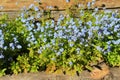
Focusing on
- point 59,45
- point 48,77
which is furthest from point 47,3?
point 48,77

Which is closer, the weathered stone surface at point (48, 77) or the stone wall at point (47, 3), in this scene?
the weathered stone surface at point (48, 77)

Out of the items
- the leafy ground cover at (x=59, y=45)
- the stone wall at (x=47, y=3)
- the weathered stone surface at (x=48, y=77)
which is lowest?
the weathered stone surface at (x=48, y=77)

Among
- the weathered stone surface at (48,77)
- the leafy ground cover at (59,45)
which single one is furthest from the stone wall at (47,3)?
the weathered stone surface at (48,77)

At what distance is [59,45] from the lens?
5.02 meters

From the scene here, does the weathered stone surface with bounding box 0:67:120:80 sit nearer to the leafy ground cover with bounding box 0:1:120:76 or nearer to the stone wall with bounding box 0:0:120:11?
the leafy ground cover with bounding box 0:1:120:76

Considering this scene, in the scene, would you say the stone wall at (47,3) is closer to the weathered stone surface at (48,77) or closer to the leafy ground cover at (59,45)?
the leafy ground cover at (59,45)

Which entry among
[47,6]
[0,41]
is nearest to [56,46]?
[0,41]

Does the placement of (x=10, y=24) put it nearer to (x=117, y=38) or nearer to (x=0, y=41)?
(x=0, y=41)

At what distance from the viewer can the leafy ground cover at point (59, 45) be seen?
16.4 ft

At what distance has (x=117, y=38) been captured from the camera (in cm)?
539

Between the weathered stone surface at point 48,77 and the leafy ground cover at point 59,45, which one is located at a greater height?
the leafy ground cover at point 59,45

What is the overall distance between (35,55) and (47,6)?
1.13 metres

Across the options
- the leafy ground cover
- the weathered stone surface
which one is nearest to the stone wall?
the leafy ground cover

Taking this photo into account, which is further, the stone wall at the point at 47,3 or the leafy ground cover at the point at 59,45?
the stone wall at the point at 47,3
